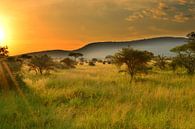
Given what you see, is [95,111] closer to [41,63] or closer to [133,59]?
[133,59]

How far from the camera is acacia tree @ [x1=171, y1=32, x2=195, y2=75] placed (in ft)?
104

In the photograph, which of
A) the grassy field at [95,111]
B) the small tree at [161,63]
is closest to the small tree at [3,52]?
the grassy field at [95,111]

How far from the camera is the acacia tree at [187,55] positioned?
3173 cm

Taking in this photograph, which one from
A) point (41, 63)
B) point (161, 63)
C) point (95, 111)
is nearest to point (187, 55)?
point (161, 63)

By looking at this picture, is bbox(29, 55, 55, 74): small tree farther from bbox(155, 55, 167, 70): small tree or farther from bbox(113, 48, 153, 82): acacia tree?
bbox(155, 55, 167, 70): small tree

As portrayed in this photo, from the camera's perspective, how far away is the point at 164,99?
40.0 ft

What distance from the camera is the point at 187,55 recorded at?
110 feet

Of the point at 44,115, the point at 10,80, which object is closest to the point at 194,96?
the point at 44,115

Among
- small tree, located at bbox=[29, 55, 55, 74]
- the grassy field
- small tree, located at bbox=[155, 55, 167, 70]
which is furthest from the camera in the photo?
small tree, located at bbox=[155, 55, 167, 70]

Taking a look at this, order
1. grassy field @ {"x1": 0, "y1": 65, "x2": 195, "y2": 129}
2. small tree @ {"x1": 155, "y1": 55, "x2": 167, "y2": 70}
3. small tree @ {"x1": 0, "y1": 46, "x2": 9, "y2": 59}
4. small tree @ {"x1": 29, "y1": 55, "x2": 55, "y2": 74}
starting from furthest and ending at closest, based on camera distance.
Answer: small tree @ {"x1": 155, "y1": 55, "x2": 167, "y2": 70} < small tree @ {"x1": 29, "y1": 55, "x2": 55, "y2": 74} < small tree @ {"x1": 0, "y1": 46, "x2": 9, "y2": 59} < grassy field @ {"x1": 0, "y1": 65, "x2": 195, "y2": 129}

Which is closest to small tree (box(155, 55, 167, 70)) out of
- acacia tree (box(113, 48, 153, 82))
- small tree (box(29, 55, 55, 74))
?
small tree (box(29, 55, 55, 74))

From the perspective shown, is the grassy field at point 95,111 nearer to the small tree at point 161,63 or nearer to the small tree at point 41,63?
the small tree at point 41,63

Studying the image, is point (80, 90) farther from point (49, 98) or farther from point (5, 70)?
point (5, 70)

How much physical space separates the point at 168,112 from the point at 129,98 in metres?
2.78
